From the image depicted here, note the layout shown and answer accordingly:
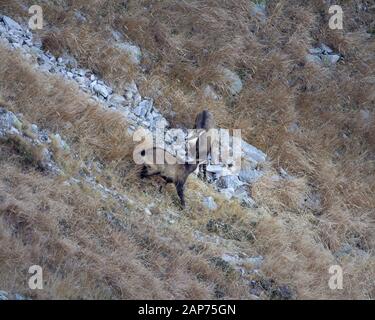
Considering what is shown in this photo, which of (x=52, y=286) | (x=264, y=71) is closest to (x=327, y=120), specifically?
(x=264, y=71)

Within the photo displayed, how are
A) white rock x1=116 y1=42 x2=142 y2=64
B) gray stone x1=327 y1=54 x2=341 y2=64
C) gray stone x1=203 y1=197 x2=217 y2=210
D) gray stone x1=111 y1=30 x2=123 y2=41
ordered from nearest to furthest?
gray stone x1=203 y1=197 x2=217 y2=210
white rock x1=116 y1=42 x2=142 y2=64
gray stone x1=111 y1=30 x2=123 y2=41
gray stone x1=327 y1=54 x2=341 y2=64

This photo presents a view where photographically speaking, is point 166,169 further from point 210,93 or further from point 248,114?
point 248,114

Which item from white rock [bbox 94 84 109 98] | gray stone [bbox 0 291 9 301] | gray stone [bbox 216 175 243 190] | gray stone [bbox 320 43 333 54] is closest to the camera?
gray stone [bbox 0 291 9 301]

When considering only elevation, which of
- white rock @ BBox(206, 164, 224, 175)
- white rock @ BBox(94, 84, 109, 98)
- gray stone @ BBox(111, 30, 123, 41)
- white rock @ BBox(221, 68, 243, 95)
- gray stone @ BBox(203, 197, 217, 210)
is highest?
gray stone @ BBox(111, 30, 123, 41)

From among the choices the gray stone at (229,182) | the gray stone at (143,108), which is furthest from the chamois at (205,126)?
the gray stone at (143,108)

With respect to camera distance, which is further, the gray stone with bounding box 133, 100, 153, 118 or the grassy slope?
the gray stone with bounding box 133, 100, 153, 118

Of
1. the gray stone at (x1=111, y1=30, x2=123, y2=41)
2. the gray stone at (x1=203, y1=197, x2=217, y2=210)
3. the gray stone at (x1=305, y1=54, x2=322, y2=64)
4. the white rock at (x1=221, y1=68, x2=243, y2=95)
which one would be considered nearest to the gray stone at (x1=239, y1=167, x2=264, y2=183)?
the gray stone at (x1=203, y1=197, x2=217, y2=210)

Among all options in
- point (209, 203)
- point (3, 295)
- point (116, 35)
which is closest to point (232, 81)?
point (116, 35)

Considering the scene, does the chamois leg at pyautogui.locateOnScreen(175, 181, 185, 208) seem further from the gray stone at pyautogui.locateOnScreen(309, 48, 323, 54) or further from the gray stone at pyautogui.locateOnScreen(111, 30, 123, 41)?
the gray stone at pyautogui.locateOnScreen(309, 48, 323, 54)
